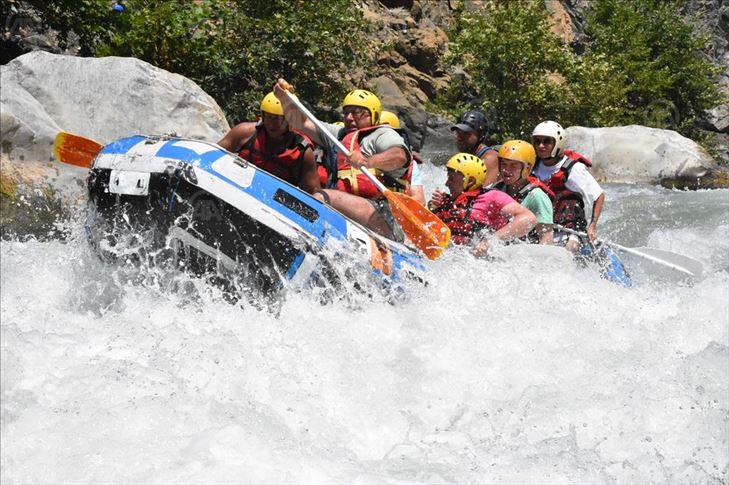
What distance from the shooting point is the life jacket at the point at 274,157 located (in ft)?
17.6

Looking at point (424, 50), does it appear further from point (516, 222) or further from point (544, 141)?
point (516, 222)

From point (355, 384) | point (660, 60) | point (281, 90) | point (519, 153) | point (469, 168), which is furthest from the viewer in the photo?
point (660, 60)

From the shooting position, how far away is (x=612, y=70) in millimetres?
18109

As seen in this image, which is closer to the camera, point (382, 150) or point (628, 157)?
point (382, 150)

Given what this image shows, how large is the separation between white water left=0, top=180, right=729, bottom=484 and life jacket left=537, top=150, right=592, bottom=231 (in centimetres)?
109

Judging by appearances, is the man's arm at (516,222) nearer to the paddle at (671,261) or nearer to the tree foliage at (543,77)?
the paddle at (671,261)

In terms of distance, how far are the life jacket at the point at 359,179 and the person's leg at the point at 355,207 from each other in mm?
134

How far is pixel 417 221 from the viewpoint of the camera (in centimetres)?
520

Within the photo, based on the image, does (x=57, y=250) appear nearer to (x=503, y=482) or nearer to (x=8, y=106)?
(x=8, y=106)

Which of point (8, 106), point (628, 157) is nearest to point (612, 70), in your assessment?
point (628, 157)

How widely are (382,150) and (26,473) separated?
2.99 m

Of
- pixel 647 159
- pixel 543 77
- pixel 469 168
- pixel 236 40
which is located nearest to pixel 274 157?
pixel 469 168

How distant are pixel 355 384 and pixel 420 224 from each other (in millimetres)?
1337

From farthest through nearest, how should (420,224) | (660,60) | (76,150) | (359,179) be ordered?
(660,60) < (359,179) < (420,224) < (76,150)
